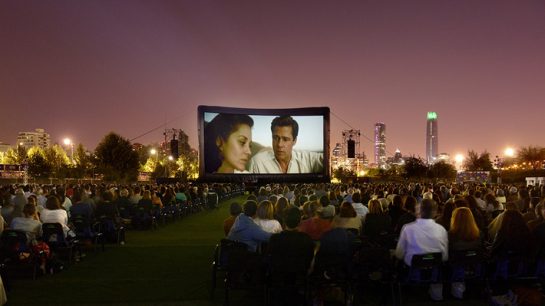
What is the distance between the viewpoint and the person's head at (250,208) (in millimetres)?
7774

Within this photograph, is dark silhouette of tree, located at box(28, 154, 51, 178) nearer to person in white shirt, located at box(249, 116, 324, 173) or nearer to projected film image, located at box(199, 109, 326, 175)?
projected film image, located at box(199, 109, 326, 175)

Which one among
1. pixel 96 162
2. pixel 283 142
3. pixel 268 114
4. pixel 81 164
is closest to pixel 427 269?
pixel 268 114

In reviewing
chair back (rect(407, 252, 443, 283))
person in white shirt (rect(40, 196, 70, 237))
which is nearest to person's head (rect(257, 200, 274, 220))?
chair back (rect(407, 252, 443, 283))

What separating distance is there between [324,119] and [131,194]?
22450 millimetres

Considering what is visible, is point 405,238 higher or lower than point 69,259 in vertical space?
higher

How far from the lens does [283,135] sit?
38656 millimetres

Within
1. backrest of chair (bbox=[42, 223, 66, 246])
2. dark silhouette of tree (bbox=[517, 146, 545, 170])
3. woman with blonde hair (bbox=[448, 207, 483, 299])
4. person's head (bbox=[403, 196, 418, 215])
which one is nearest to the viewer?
woman with blonde hair (bbox=[448, 207, 483, 299])

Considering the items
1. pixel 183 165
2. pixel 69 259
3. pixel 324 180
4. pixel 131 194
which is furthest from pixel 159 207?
pixel 183 165

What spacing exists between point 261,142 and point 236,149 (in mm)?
2013

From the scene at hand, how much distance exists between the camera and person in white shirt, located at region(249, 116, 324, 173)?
124 ft

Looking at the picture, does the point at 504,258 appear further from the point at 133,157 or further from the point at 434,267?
the point at 133,157

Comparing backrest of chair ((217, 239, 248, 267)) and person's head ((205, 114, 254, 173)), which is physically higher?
person's head ((205, 114, 254, 173))

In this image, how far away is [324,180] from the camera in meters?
39.1

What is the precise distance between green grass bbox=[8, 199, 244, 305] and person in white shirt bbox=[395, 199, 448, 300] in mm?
2902
